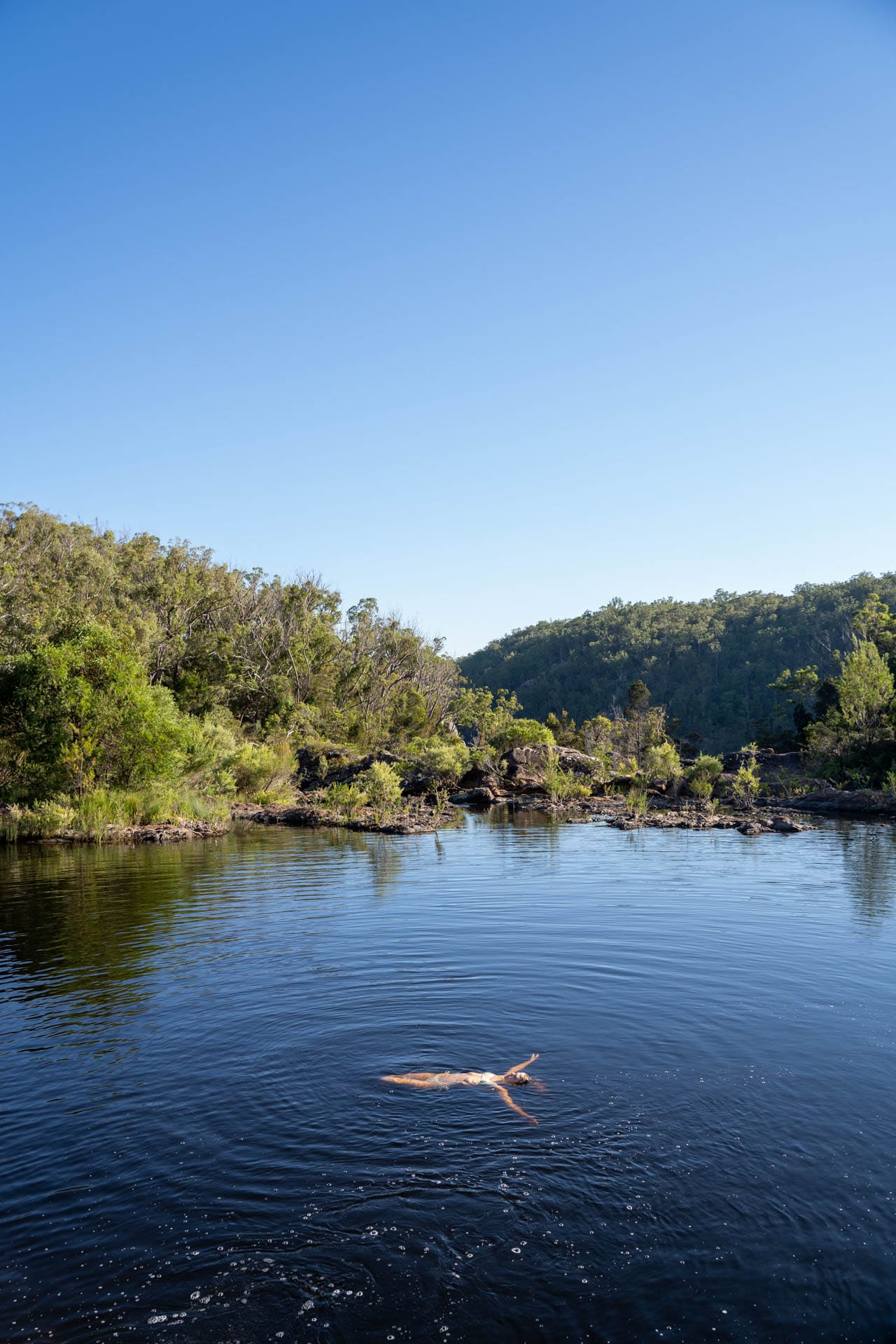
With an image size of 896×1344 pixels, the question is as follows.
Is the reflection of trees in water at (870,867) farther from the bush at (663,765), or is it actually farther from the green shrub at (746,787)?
the bush at (663,765)

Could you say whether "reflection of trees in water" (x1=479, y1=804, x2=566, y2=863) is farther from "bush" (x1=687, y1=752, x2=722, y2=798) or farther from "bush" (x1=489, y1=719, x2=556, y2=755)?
"bush" (x1=489, y1=719, x2=556, y2=755)

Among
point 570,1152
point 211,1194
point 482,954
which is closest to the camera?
point 211,1194

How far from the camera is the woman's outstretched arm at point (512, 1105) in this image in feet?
24.1

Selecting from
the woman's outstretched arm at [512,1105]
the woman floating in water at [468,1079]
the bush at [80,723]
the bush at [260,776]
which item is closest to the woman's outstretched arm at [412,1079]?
the woman floating in water at [468,1079]

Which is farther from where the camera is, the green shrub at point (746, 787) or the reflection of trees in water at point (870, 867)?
the green shrub at point (746, 787)

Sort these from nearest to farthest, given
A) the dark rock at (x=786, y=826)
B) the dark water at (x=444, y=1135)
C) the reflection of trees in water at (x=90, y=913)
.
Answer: the dark water at (x=444, y=1135) → the reflection of trees in water at (x=90, y=913) → the dark rock at (x=786, y=826)

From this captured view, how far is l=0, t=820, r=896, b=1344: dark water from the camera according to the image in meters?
5.12

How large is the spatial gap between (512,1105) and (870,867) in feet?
59.7

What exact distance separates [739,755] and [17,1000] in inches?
2164

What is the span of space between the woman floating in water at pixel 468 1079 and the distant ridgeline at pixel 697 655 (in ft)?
264

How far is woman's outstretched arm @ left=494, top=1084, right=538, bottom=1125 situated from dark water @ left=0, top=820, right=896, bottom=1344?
11cm

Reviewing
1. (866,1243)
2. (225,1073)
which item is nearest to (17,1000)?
(225,1073)

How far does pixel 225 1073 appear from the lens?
848cm

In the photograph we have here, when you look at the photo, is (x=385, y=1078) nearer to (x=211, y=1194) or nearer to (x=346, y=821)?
(x=211, y=1194)
